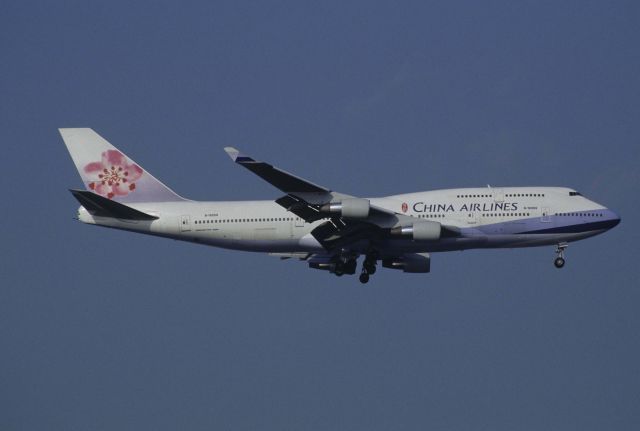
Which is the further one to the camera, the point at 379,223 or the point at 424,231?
the point at 379,223

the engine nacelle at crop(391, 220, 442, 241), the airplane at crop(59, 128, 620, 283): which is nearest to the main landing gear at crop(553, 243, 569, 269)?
the airplane at crop(59, 128, 620, 283)

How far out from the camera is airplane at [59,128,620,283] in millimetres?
57000

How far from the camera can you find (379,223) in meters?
56.5

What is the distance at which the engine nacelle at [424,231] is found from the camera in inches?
2191

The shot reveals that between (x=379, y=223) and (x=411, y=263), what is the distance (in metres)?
6.16

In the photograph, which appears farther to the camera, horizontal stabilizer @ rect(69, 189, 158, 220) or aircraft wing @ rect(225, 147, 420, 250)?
horizontal stabilizer @ rect(69, 189, 158, 220)

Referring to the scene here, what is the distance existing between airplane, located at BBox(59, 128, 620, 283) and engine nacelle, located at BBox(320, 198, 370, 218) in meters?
1.21

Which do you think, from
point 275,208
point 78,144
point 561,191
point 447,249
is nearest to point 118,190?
point 78,144

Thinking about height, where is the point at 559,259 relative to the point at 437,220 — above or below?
below

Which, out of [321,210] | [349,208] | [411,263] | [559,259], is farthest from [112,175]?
[559,259]

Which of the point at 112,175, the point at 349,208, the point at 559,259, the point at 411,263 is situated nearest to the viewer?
the point at 349,208

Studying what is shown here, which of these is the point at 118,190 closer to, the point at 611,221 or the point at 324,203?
the point at 324,203

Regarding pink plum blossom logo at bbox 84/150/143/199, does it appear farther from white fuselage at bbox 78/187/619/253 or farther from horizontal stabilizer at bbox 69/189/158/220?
horizontal stabilizer at bbox 69/189/158/220

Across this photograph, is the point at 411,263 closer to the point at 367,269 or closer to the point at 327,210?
the point at 367,269
